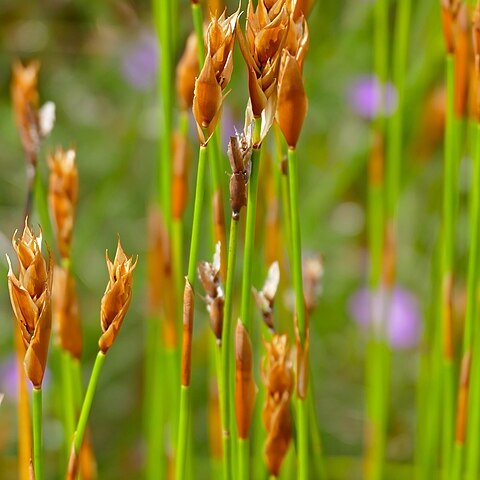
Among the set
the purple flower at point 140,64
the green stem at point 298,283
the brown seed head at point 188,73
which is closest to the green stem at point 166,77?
the brown seed head at point 188,73

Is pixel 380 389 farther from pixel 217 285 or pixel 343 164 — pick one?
pixel 343 164

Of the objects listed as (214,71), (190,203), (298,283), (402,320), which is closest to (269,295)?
(298,283)

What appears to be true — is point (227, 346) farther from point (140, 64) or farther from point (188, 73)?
point (140, 64)

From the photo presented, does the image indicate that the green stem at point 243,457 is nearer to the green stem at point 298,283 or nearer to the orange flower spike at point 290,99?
the green stem at point 298,283

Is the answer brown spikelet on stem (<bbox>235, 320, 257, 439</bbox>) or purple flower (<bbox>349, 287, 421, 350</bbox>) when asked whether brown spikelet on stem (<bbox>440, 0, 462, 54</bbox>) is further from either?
purple flower (<bbox>349, 287, 421, 350</bbox>)

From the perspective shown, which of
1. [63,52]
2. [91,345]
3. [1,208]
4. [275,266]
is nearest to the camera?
[275,266]

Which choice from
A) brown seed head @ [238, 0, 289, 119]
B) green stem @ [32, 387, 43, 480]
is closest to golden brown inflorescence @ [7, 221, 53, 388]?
green stem @ [32, 387, 43, 480]

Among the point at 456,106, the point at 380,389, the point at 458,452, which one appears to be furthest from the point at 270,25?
the point at 380,389
